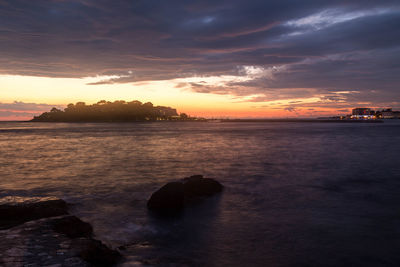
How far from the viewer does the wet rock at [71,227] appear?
8.12 metres

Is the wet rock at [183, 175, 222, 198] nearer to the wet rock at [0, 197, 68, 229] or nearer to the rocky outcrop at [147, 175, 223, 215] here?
the rocky outcrop at [147, 175, 223, 215]

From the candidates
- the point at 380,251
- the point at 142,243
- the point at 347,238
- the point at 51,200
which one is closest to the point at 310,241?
the point at 347,238

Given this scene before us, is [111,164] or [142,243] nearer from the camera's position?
[142,243]

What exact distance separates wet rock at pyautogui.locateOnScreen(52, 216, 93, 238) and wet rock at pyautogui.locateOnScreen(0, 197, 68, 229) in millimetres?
1093

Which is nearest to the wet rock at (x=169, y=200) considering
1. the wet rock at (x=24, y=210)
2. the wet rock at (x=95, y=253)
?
the wet rock at (x=24, y=210)

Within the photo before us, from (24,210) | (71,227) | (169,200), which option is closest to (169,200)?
(169,200)

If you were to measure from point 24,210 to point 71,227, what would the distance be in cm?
225

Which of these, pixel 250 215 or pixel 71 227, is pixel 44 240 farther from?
pixel 250 215

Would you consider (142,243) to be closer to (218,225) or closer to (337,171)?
(218,225)

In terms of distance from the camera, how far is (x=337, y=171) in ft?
74.7

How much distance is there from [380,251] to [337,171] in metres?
15.8

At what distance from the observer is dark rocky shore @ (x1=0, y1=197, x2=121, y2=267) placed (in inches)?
249

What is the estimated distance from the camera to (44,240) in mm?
7254

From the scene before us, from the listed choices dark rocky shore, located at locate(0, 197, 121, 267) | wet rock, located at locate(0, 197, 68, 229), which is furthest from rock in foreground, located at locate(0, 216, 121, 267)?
wet rock, located at locate(0, 197, 68, 229)
